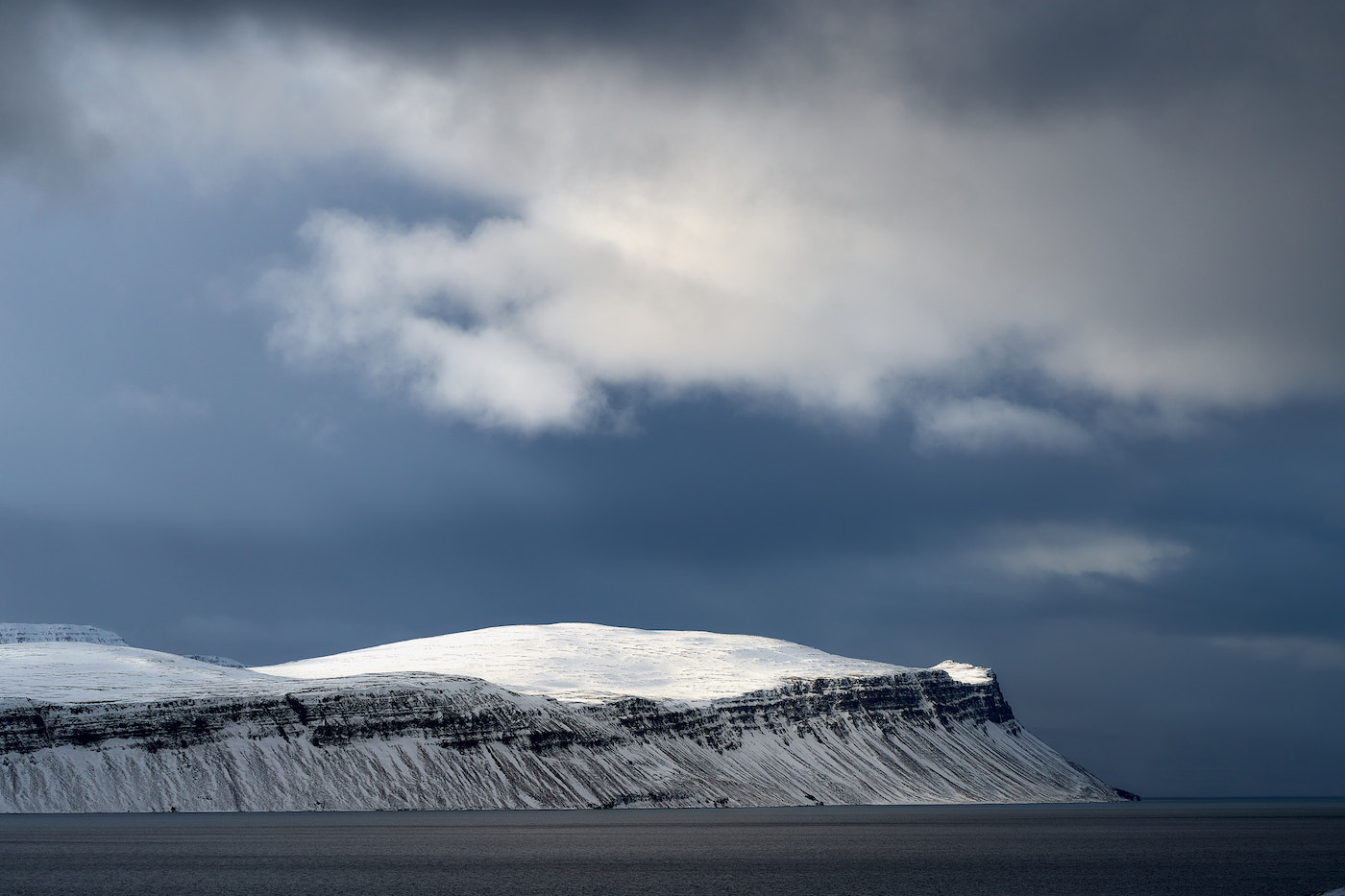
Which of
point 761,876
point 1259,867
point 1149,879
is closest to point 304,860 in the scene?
point 761,876

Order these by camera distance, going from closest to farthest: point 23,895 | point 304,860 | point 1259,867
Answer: point 23,895, point 304,860, point 1259,867

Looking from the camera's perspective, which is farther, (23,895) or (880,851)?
(880,851)

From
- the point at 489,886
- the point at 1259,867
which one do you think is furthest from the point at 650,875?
the point at 1259,867

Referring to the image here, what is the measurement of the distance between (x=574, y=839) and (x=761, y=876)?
6949 cm

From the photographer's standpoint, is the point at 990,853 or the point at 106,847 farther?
the point at 990,853

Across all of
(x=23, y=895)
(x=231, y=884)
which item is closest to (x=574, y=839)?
(x=231, y=884)

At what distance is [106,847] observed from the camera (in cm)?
14838

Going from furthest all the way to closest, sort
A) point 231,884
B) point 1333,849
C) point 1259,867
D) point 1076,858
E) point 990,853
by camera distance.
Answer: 1. point 1333,849
2. point 990,853
3. point 1076,858
4. point 1259,867
5. point 231,884

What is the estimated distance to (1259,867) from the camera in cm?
13738

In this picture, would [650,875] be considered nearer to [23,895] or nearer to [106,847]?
[23,895]

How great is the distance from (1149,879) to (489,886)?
6143cm

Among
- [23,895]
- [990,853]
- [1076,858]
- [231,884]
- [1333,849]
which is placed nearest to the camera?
[23,895]

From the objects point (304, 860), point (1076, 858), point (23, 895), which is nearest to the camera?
point (23, 895)

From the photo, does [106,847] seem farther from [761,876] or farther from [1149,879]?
[1149,879]
